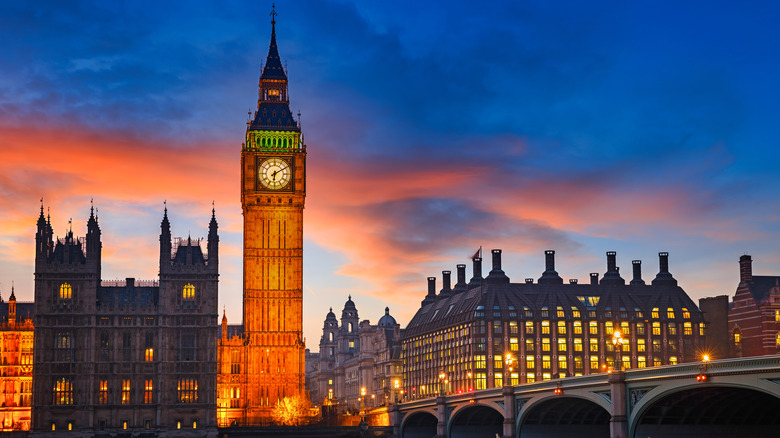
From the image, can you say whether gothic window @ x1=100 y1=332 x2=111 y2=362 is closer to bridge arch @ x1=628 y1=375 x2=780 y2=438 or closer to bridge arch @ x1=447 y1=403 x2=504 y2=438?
bridge arch @ x1=447 y1=403 x2=504 y2=438

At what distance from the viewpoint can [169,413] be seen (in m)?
171

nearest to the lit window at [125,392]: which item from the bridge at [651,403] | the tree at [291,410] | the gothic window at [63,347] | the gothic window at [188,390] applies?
the gothic window at [188,390]

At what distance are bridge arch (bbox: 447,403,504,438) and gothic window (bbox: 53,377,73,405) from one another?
59546 mm

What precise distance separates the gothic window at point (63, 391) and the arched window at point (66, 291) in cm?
1170

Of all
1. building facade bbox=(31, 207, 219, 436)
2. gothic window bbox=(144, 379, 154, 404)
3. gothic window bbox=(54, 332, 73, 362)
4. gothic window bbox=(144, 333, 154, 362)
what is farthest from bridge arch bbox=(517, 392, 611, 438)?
gothic window bbox=(54, 332, 73, 362)

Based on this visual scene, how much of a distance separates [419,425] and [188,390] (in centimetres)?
3471

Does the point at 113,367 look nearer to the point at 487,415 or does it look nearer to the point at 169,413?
the point at 169,413

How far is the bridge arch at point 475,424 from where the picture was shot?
139 m

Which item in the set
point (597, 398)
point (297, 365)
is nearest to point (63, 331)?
point (297, 365)

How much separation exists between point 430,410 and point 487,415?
9259 millimetres

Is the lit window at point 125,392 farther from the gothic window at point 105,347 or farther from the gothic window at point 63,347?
the gothic window at point 63,347

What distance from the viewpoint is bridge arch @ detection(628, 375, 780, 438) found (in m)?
88.4

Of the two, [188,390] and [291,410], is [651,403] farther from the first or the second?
[291,410]

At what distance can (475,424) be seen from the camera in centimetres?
14288
